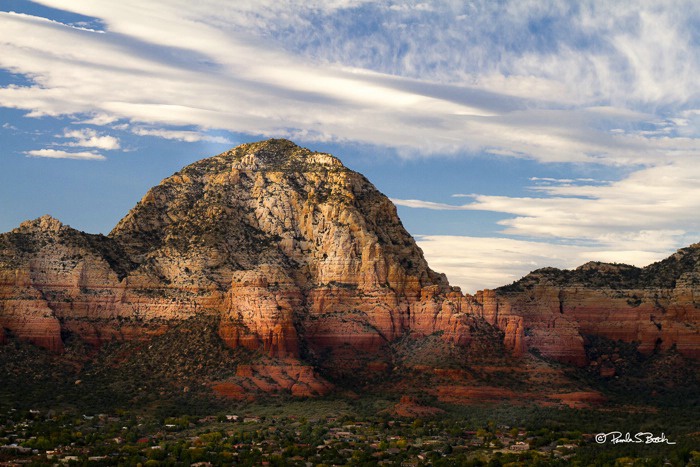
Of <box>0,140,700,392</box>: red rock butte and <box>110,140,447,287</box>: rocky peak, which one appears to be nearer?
<box>0,140,700,392</box>: red rock butte

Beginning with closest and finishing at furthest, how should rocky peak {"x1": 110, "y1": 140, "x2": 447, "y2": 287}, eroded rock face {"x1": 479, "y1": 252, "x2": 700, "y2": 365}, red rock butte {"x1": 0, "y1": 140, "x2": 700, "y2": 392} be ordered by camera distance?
1. red rock butte {"x1": 0, "y1": 140, "x2": 700, "y2": 392}
2. eroded rock face {"x1": 479, "y1": 252, "x2": 700, "y2": 365}
3. rocky peak {"x1": 110, "y1": 140, "x2": 447, "y2": 287}

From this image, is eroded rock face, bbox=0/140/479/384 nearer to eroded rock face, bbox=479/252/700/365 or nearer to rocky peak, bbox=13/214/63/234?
rocky peak, bbox=13/214/63/234

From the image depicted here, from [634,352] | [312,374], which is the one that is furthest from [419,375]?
[634,352]

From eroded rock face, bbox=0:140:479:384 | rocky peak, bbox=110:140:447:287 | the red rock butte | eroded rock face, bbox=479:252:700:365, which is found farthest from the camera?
rocky peak, bbox=110:140:447:287

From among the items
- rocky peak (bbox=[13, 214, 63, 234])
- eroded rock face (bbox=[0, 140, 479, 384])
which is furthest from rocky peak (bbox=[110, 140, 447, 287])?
rocky peak (bbox=[13, 214, 63, 234])

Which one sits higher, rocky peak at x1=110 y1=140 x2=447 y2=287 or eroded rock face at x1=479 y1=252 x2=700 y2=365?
rocky peak at x1=110 y1=140 x2=447 y2=287

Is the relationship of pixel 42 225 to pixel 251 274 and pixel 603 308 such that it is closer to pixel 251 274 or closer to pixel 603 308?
pixel 251 274

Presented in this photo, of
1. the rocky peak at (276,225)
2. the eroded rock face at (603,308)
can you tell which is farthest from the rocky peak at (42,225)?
the eroded rock face at (603,308)

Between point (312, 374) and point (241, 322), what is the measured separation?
1114cm

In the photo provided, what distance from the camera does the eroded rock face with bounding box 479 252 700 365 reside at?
168 m

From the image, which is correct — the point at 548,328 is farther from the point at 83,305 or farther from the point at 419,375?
the point at 83,305

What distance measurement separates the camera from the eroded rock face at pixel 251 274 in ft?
530

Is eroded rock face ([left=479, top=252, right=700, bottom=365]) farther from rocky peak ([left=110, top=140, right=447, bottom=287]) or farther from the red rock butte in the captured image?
rocky peak ([left=110, top=140, right=447, bottom=287])

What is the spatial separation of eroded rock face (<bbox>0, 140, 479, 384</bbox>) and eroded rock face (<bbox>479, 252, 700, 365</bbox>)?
9.40 m
